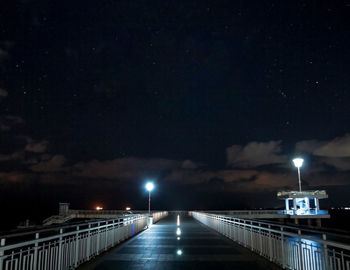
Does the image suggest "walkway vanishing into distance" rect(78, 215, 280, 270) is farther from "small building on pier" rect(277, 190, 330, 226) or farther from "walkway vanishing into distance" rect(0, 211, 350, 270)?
"small building on pier" rect(277, 190, 330, 226)

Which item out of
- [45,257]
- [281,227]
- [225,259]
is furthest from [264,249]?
[45,257]

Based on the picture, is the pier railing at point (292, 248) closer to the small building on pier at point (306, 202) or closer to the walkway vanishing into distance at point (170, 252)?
the walkway vanishing into distance at point (170, 252)

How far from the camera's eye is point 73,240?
897 cm

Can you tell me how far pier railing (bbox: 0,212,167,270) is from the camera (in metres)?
6.08

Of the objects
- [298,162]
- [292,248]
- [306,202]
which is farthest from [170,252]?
[306,202]

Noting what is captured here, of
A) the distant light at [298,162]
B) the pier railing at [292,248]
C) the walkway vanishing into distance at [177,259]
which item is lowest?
the walkway vanishing into distance at [177,259]

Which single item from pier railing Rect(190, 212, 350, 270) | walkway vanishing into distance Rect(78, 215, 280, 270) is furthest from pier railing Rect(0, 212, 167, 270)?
pier railing Rect(190, 212, 350, 270)

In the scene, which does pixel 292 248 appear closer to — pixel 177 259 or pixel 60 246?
pixel 177 259

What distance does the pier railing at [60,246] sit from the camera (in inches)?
239

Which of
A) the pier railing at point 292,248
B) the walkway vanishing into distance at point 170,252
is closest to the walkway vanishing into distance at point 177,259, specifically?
the walkway vanishing into distance at point 170,252

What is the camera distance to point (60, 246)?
7.87 metres

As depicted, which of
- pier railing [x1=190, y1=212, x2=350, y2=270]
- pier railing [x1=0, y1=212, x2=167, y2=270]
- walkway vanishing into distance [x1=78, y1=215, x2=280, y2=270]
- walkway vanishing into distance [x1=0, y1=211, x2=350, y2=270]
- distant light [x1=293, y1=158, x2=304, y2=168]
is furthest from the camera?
distant light [x1=293, y1=158, x2=304, y2=168]

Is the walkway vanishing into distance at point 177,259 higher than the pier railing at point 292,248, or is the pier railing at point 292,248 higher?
the pier railing at point 292,248

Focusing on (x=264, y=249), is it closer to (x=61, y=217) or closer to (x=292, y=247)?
(x=292, y=247)
